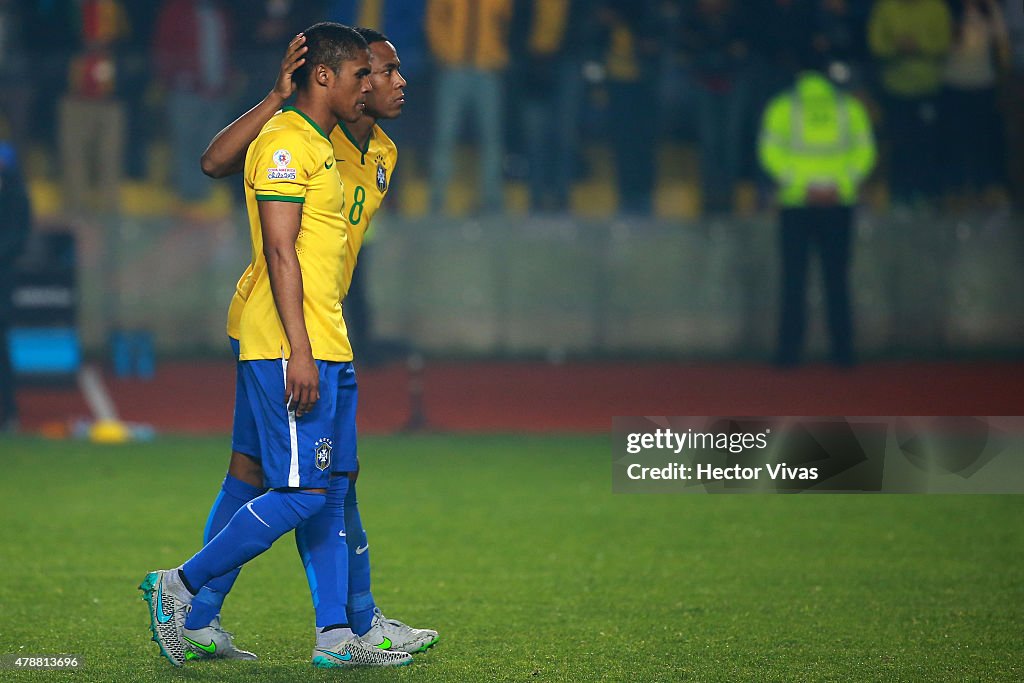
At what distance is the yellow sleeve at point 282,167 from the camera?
15.4 feet

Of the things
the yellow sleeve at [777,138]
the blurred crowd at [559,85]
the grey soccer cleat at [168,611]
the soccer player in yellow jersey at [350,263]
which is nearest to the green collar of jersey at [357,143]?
the soccer player in yellow jersey at [350,263]

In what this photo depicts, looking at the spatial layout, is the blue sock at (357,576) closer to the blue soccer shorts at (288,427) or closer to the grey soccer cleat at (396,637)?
the grey soccer cleat at (396,637)

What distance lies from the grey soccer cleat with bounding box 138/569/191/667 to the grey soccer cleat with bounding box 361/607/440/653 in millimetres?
618

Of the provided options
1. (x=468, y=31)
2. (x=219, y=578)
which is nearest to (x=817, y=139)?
(x=468, y=31)

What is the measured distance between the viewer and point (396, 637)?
5.26 meters

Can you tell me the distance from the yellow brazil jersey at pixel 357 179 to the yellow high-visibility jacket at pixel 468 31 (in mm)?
10722

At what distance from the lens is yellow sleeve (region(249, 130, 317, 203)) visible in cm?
470

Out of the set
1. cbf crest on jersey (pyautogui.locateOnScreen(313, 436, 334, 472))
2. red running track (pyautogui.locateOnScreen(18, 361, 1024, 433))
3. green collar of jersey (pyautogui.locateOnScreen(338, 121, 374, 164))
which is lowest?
red running track (pyautogui.locateOnScreen(18, 361, 1024, 433))

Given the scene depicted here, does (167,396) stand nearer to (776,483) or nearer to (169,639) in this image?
(776,483)

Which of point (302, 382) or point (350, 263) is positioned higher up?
point (350, 263)

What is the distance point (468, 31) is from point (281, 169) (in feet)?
37.1

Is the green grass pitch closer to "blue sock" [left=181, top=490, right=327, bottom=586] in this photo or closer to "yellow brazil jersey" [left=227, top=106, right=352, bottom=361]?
"blue sock" [left=181, top=490, right=327, bottom=586]

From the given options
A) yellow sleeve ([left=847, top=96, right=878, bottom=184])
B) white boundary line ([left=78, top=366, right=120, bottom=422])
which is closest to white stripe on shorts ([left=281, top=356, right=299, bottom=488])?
white boundary line ([left=78, top=366, right=120, bottom=422])

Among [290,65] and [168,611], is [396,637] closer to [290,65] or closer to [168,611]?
[168,611]
